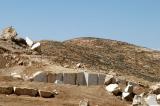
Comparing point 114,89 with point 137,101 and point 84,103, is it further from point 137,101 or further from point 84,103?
point 84,103

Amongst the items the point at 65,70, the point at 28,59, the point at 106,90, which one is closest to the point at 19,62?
the point at 28,59

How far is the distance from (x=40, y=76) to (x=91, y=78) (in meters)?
2.59

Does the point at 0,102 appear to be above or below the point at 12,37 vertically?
below

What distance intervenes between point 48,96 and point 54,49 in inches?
712

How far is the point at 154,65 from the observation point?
141 ft

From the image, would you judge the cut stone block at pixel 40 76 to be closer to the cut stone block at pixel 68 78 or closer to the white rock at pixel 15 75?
the white rock at pixel 15 75

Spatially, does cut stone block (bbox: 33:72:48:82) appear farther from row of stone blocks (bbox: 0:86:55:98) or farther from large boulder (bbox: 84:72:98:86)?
row of stone blocks (bbox: 0:86:55:98)

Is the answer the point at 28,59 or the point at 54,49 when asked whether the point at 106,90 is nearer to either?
the point at 28,59

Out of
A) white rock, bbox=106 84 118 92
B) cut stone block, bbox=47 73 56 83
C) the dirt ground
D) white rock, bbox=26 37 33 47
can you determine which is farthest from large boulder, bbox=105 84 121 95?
white rock, bbox=26 37 33 47

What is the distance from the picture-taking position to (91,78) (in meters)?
25.5

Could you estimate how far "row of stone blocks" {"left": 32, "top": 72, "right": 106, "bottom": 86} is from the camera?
24422mm

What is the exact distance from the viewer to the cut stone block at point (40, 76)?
24.0 m

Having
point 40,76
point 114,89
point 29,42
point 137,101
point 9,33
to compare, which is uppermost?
point 9,33

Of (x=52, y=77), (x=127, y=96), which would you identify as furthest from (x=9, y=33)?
(x=127, y=96)
